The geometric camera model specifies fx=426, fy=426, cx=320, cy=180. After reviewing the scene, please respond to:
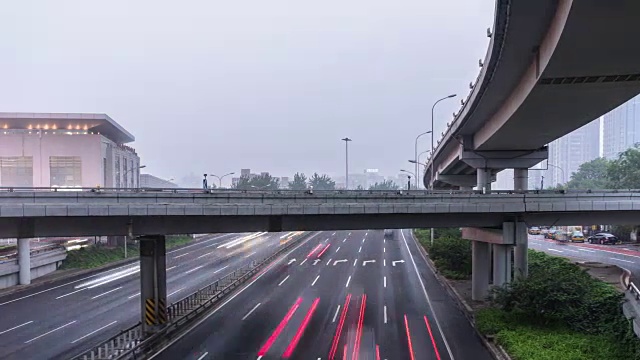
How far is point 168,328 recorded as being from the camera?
2316 centimetres

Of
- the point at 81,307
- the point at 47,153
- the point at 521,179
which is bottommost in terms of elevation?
the point at 81,307

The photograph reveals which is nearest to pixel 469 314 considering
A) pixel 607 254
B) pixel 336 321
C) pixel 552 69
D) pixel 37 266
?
pixel 336 321

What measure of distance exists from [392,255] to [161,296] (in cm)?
3738

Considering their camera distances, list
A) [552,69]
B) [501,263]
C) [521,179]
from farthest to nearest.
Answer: [521,179], [501,263], [552,69]

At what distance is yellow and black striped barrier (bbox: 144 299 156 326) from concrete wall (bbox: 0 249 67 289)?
839 inches

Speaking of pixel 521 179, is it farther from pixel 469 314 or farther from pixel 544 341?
pixel 544 341

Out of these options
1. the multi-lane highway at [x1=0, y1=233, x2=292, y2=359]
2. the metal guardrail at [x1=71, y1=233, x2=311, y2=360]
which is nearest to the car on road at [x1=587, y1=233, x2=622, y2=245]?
the multi-lane highway at [x1=0, y1=233, x2=292, y2=359]

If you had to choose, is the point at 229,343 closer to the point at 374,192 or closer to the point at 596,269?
the point at 374,192

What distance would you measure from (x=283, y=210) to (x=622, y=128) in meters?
193

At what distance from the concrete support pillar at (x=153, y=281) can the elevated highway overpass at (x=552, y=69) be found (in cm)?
1950

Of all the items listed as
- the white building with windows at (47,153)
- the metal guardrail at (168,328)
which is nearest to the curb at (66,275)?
the metal guardrail at (168,328)

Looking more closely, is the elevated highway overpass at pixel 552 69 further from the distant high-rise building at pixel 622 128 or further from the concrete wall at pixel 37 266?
the distant high-rise building at pixel 622 128

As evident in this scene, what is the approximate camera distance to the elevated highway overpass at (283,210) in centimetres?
2016

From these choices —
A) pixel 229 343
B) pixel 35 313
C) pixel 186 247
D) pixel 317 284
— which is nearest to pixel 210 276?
pixel 317 284
